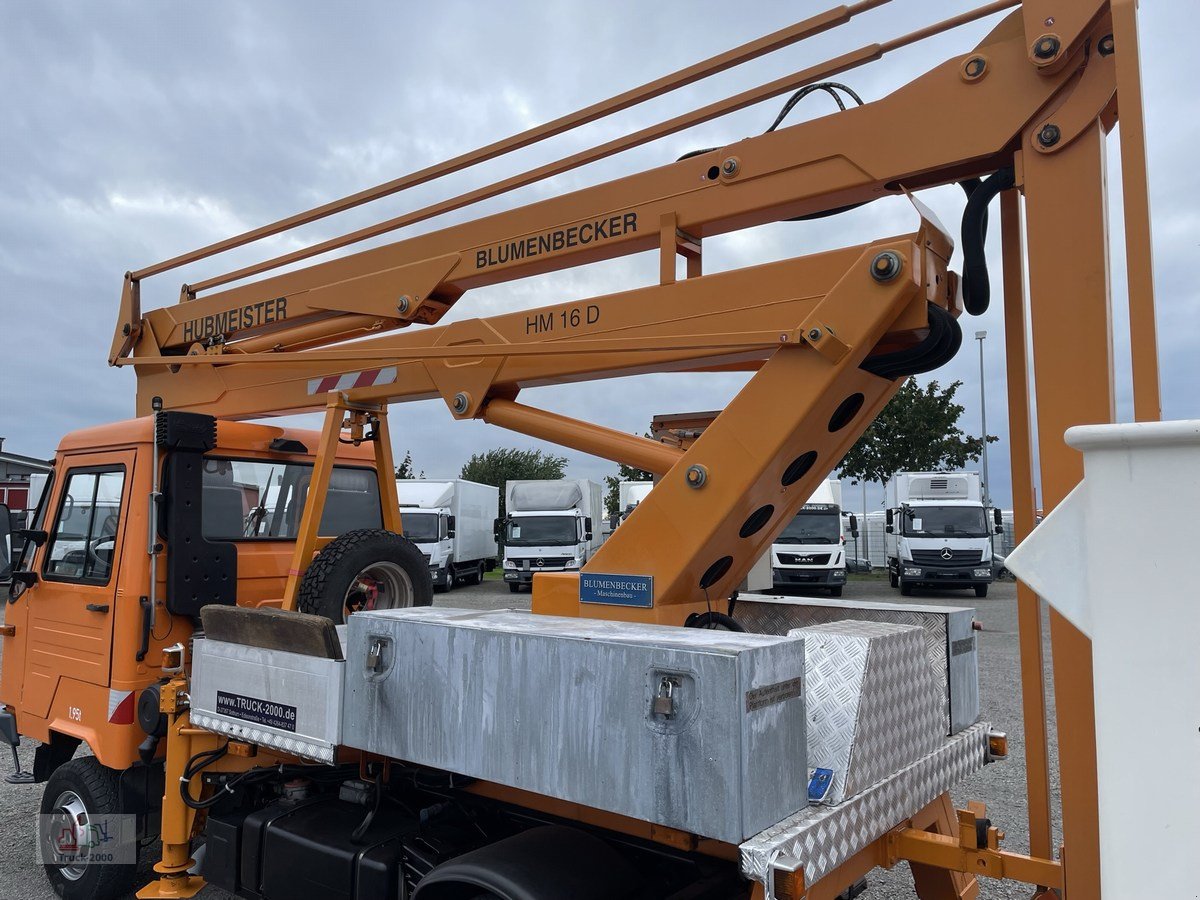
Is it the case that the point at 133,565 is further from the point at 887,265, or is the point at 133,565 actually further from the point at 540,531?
the point at 540,531

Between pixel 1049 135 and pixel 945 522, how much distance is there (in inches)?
781

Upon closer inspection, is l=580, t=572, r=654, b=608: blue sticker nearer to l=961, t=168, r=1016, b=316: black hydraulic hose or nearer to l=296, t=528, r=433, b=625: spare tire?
l=296, t=528, r=433, b=625: spare tire

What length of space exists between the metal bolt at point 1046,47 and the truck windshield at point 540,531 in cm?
2024

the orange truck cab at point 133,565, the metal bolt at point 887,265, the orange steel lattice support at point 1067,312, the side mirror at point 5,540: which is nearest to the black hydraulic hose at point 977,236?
the orange steel lattice support at point 1067,312

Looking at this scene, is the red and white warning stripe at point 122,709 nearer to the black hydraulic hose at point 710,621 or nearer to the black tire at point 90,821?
the black tire at point 90,821

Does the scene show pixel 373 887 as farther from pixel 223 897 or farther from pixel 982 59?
pixel 982 59

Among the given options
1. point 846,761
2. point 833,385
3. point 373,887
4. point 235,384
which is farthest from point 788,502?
point 235,384

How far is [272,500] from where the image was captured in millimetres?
4934

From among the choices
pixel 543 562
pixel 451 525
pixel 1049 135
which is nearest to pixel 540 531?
pixel 543 562

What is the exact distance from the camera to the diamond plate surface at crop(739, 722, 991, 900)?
2115 mm

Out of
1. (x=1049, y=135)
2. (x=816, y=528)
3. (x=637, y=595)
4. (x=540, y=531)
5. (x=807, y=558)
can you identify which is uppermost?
(x=1049, y=135)

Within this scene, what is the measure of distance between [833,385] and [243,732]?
2.74 meters

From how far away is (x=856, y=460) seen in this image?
29000 millimetres

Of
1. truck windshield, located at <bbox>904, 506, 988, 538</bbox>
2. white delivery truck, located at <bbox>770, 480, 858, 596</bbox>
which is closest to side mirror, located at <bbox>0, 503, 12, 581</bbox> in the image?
white delivery truck, located at <bbox>770, 480, 858, 596</bbox>
